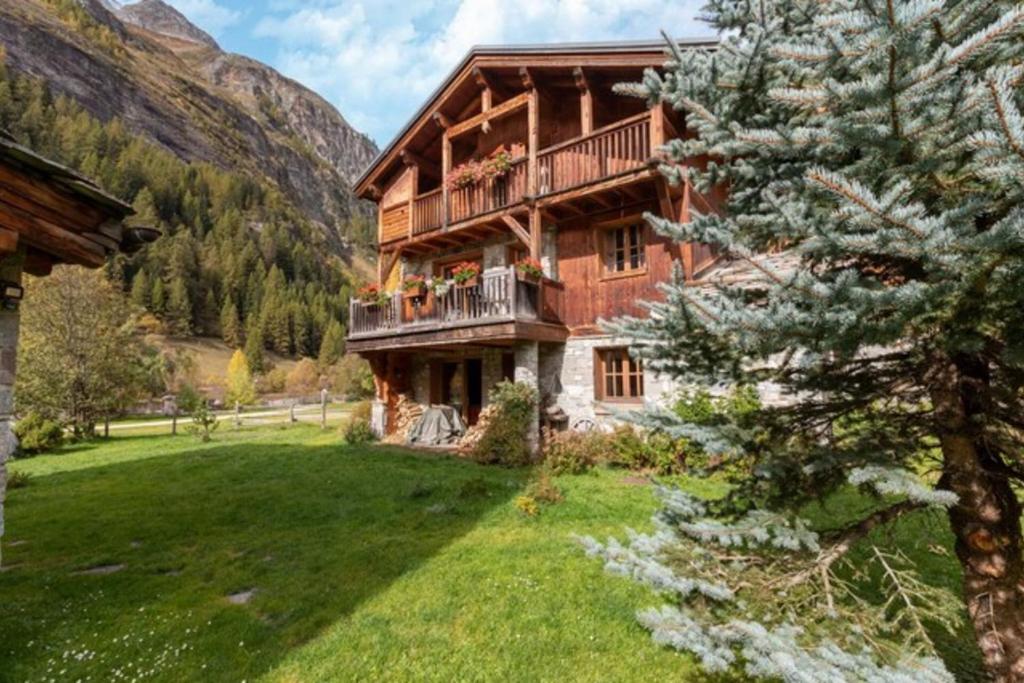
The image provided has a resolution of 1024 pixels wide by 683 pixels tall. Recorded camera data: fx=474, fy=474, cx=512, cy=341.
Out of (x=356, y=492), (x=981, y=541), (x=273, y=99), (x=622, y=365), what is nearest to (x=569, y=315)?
(x=622, y=365)

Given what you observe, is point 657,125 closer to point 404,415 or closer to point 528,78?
point 528,78

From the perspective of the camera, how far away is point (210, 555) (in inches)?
212

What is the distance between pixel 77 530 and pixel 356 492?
3597 mm

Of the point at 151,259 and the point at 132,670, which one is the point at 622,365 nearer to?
the point at 132,670

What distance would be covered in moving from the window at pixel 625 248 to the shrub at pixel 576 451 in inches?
152

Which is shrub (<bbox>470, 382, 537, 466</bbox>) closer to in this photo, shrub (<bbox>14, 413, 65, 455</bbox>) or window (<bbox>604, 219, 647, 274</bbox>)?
window (<bbox>604, 219, 647, 274</bbox>)

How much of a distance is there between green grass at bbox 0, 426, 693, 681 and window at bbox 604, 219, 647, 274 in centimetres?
507

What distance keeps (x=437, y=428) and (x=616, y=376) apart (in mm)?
5020

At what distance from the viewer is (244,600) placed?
170 inches

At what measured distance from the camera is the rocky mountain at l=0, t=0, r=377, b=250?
7050 cm

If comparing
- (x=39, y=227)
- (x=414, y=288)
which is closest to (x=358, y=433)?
(x=414, y=288)

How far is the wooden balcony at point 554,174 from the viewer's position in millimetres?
9664

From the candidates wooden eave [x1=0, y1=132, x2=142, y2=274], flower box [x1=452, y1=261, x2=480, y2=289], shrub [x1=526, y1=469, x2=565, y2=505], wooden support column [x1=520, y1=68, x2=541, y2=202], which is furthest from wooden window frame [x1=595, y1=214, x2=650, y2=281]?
wooden eave [x1=0, y1=132, x2=142, y2=274]

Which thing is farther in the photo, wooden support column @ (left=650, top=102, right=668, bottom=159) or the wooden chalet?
the wooden chalet
